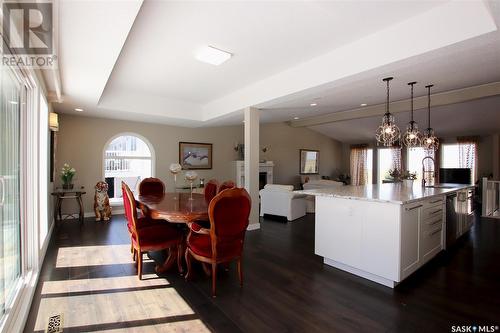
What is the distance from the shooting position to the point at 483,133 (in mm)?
7281

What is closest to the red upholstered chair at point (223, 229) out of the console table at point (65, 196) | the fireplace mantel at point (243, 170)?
the console table at point (65, 196)

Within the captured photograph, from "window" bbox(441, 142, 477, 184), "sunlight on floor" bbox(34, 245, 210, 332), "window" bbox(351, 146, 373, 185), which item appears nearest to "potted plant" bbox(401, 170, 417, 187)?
"sunlight on floor" bbox(34, 245, 210, 332)

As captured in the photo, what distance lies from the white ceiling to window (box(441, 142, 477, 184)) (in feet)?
15.1

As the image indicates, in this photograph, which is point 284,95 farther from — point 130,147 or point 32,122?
point 130,147

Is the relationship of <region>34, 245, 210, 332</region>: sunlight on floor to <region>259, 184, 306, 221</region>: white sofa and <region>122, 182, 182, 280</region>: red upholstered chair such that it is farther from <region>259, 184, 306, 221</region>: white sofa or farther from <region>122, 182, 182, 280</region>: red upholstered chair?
<region>259, 184, 306, 221</region>: white sofa

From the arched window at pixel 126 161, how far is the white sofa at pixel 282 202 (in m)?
3.02

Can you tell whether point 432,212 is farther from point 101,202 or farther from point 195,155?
point 101,202

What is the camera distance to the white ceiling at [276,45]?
6.83ft

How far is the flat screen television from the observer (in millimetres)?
6789

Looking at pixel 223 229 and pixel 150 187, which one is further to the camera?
pixel 150 187

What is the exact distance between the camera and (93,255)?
3.27 meters

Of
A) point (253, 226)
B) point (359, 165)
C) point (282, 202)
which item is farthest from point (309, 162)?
point (253, 226)

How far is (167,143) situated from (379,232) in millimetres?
5455

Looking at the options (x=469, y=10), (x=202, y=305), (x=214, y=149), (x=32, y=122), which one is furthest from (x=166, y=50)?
(x=214, y=149)
